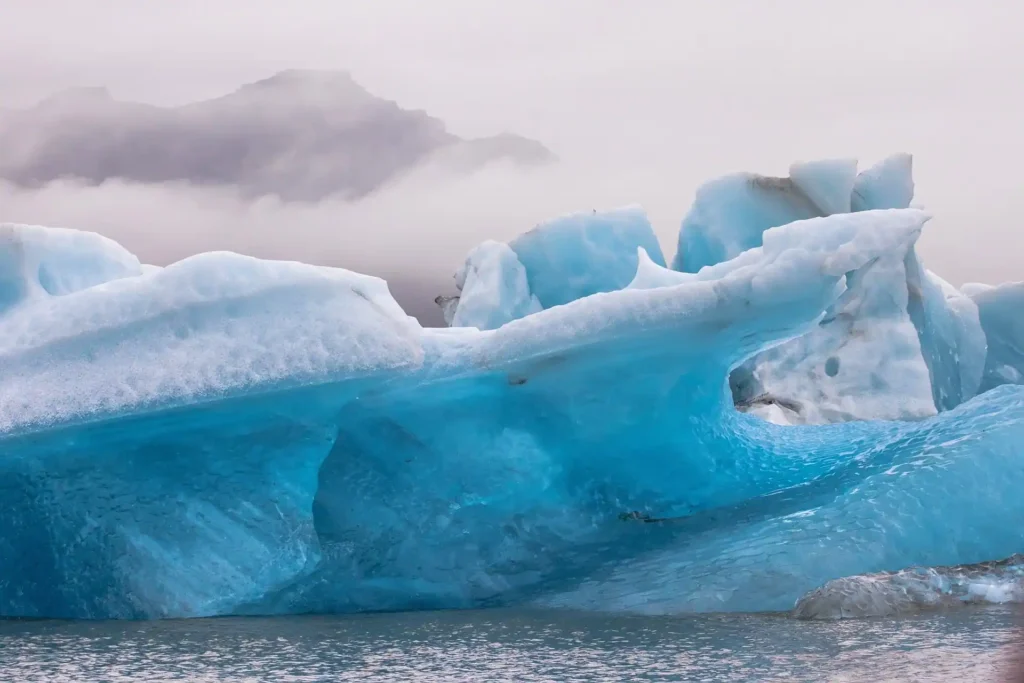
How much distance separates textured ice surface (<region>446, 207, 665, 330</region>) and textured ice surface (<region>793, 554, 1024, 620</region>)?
522cm

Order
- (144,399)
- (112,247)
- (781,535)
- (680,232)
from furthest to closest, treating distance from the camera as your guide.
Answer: (680,232) < (112,247) < (781,535) < (144,399)

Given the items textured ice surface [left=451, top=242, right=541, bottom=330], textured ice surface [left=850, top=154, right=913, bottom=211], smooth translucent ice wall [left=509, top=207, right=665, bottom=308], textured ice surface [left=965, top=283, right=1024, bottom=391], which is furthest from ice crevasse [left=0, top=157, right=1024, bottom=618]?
textured ice surface [left=965, top=283, right=1024, bottom=391]

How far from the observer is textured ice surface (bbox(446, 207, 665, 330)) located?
9352 mm

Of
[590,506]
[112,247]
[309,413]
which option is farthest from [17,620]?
[590,506]

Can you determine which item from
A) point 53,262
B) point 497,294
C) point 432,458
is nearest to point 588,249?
point 497,294

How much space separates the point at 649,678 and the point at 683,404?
237cm

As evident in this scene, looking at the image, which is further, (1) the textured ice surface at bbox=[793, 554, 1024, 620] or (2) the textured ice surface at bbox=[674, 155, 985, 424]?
(2) the textured ice surface at bbox=[674, 155, 985, 424]

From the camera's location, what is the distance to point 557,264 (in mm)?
9633

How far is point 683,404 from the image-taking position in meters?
5.05

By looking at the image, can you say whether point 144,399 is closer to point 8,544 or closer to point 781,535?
point 8,544

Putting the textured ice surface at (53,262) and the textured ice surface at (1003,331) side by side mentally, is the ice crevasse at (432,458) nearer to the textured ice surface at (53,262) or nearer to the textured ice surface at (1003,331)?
the textured ice surface at (53,262)

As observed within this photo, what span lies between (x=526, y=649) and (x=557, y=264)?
6460mm

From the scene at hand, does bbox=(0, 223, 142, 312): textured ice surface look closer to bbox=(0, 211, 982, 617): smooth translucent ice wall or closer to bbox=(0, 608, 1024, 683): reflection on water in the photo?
bbox=(0, 211, 982, 617): smooth translucent ice wall

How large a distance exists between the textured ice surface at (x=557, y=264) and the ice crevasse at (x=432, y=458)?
414 cm
